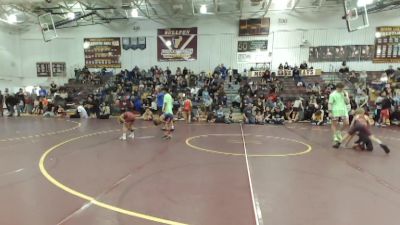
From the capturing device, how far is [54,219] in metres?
3.66

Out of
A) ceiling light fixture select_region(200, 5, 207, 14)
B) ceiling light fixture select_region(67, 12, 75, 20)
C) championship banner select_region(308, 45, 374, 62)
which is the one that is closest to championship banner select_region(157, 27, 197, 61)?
ceiling light fixture select_region(200, 5, 207, 14)

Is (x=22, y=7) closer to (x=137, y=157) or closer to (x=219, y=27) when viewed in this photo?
(x=219, y=27)

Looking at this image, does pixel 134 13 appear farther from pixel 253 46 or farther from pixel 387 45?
pixel 387 45

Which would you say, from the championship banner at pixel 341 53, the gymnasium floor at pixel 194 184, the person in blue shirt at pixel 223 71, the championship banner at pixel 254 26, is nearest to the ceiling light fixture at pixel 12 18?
the person in blue shirt at pixel 223 71

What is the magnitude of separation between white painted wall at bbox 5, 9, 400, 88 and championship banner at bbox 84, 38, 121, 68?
1.63ft

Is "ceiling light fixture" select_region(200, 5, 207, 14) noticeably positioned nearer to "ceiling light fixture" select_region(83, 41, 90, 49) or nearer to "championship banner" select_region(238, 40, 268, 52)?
"championship banner" select_region(238, 40, 268, 52)

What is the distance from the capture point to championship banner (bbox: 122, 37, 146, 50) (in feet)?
81.1

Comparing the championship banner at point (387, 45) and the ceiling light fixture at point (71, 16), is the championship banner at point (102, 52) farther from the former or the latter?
the championship banner at point (387, 45)

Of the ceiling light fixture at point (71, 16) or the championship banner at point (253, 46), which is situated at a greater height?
the ceiling light fixture at point (71, 16)

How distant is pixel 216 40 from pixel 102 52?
30.8 ft

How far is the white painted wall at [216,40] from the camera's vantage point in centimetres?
2230

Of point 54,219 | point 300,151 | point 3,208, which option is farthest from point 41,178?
point 300,151

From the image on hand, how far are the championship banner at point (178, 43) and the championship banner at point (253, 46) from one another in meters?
3.65

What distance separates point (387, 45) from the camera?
21.6m
